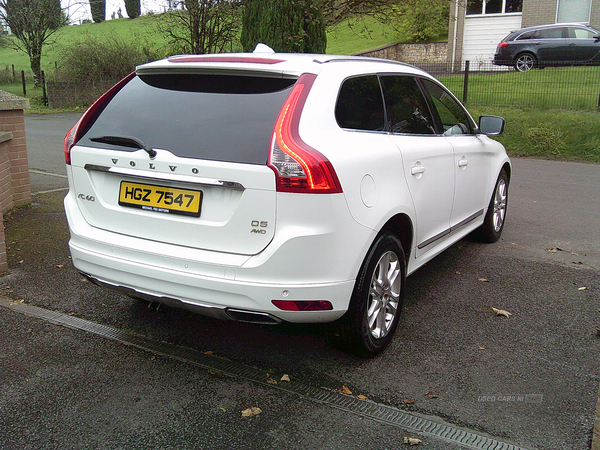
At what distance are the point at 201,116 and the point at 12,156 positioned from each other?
4.60m

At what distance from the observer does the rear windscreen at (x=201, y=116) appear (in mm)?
3199

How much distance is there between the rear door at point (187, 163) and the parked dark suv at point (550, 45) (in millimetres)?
21138

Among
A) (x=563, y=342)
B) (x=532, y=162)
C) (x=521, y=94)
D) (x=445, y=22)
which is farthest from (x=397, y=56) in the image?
(x=563, y=342)

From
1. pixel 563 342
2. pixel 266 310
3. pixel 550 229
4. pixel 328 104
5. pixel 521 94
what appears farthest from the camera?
pixel 521 94

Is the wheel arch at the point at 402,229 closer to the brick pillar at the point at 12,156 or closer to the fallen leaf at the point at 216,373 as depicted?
the fallen leaf at the point at 216,373

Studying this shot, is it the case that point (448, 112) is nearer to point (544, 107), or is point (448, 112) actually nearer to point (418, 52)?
point (544, 107)

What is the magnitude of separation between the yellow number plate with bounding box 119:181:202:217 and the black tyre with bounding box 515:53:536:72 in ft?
67.4

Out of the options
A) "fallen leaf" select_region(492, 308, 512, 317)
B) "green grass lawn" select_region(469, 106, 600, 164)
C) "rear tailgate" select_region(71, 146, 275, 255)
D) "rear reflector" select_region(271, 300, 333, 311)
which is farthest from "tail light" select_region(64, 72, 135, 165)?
"green grass lawn" select_region(469, 106, 600, 164)

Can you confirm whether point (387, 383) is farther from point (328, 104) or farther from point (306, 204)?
point (328, 104)

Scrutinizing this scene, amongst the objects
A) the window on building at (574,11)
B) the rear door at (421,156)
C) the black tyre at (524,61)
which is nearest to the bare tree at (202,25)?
the black tyre at (524,61)

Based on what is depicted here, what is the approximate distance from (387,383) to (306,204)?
118cm

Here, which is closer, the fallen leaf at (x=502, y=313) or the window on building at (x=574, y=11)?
the fallen leaf at (x=502, y=313)

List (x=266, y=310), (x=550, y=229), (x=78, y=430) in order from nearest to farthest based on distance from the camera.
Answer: (x=78, y=430)
(x=266, y=310)
(x=550, y=229)

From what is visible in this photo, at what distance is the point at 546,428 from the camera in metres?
3.04
